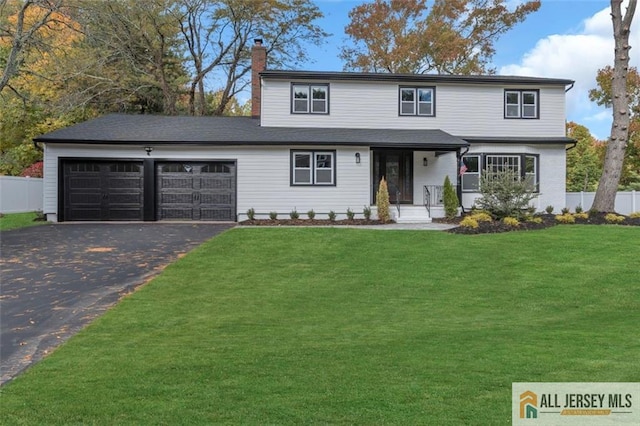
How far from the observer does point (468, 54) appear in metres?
34.2

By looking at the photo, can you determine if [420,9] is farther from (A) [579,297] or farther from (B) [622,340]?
(B) [622,340]

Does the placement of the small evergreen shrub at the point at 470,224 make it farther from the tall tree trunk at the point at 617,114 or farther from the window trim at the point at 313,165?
the tall tree trunk at the point at 617,114

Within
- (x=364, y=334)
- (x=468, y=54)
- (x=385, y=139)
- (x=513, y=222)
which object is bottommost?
(x=364, y=334)

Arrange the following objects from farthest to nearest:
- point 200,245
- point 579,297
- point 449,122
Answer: point 449,122 → point 200,245 → point 579,297

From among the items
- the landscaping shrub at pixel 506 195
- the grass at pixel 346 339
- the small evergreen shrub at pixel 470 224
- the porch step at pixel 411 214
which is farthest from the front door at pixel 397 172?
the grass at pixel 346 339

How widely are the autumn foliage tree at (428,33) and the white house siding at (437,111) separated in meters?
12.8

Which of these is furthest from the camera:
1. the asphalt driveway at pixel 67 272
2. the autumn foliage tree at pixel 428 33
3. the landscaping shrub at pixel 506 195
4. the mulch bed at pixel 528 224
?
the autumn foliage tree at pixel 428 33

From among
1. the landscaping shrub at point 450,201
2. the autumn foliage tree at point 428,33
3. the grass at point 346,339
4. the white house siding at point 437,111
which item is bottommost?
the grass at point 346,339

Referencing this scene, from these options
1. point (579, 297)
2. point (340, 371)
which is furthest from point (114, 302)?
point (579, 297)

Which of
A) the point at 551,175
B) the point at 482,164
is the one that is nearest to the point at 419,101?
the point at 482,164

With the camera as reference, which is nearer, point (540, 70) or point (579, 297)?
point (579, 297)

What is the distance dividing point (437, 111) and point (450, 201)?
15.3 ft

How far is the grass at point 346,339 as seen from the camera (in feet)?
12.9

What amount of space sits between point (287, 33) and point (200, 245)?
973 inches
